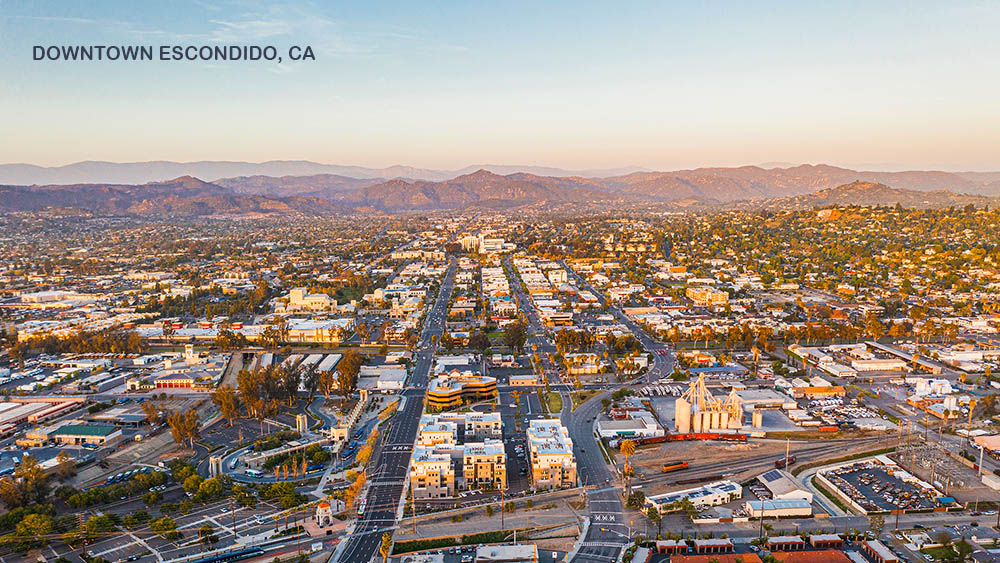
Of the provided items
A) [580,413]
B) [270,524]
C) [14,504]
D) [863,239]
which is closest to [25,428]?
[14,504]

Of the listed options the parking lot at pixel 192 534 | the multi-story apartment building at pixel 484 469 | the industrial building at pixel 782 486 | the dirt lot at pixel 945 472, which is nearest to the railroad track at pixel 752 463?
the industrial building at pixel 782 486

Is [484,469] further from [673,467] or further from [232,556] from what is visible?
[232,556]

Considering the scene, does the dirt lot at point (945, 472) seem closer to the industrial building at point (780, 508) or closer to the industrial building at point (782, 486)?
the industrial building at point (782, 486)

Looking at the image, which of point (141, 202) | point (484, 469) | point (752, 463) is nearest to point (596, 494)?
point (484, 469)

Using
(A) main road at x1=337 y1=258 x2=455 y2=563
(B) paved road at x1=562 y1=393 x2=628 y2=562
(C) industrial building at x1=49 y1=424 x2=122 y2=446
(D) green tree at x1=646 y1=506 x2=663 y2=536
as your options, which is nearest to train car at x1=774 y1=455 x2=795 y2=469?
(B) paved road at x1=562 y1=393 x2=628 y2=562

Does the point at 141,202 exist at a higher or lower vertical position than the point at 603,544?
higher

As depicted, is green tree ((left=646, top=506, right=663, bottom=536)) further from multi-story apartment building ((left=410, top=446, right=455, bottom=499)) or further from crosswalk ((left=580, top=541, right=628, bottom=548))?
multi-story apartment building ((left=410, top=446, right=455, bottom=499))
